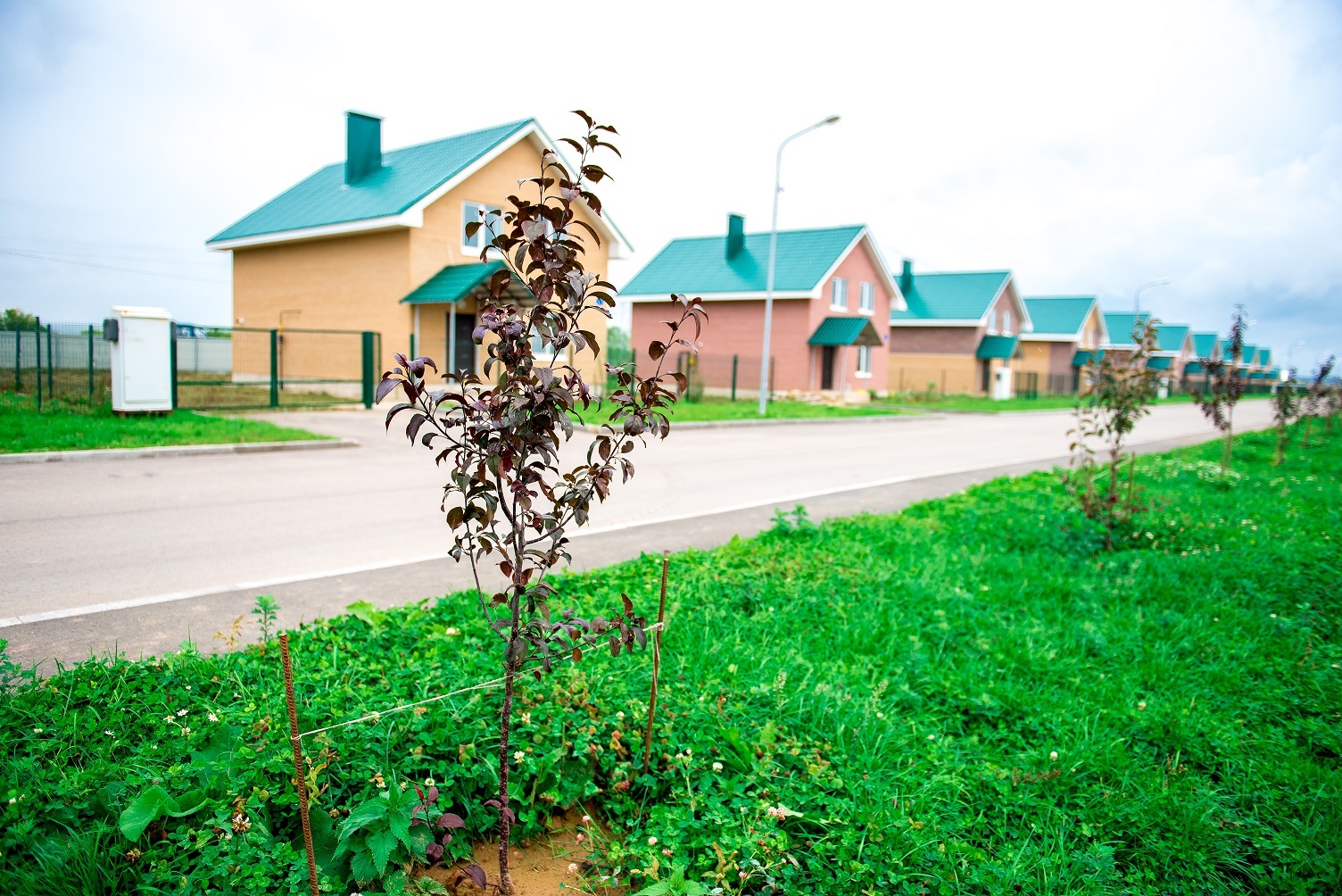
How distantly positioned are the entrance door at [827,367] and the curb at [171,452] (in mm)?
25842

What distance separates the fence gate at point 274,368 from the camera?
62.5ft

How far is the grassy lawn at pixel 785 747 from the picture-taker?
2.74 m

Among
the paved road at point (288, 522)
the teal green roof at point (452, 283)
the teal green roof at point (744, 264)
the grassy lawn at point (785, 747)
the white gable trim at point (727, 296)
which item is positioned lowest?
the grassy lawn at point (785, 747)

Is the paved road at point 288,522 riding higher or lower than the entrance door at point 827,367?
lower

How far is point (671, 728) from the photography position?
11.6ft

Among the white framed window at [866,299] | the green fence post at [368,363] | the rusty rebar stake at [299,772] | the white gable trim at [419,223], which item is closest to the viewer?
the rusty rebar stake at [299,772]

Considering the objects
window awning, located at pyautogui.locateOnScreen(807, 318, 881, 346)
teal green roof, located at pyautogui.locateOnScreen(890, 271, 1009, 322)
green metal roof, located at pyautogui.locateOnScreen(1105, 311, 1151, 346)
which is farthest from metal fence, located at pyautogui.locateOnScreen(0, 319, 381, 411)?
green metal roof, located at pyautogui.locateOnScreen(1105, 311, 1151, 346)

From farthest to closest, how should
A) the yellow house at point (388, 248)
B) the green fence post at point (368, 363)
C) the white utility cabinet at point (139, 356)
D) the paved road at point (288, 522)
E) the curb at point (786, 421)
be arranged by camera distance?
1. the yellow house at point (388, 248)
2. the green fence post at point (368, 363)
3. the curb at point (786, 421)
4. the white utility cabinet at point (139, 356)
5. the paved road at point (288, 522)

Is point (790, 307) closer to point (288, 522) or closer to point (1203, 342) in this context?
point (288, 522)

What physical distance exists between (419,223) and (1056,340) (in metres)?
49.7

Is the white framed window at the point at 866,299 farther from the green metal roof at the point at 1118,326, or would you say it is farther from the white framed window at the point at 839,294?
the green metal roof at the point at 1118,326

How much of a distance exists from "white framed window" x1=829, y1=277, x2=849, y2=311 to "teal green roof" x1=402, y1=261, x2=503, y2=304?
18.3m

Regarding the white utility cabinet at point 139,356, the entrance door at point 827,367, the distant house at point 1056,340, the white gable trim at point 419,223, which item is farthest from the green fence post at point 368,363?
the distant house at point 1056,340

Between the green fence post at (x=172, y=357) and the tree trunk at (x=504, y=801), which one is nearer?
the tree trunk at (x=504, y=801)
